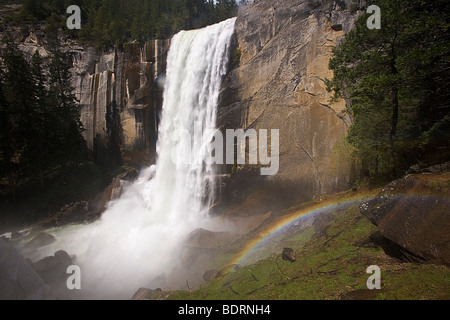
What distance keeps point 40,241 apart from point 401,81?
77.1ft

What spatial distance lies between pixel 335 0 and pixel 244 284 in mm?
17990

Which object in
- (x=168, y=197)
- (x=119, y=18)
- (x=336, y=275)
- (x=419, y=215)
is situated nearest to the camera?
(x=419, y=215)

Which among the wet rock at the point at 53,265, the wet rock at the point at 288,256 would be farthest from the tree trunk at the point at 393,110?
the wet rock at the point at 53,265

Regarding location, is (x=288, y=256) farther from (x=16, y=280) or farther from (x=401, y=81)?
(x=16, y=280)

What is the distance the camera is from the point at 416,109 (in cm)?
906

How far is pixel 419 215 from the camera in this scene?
521cm

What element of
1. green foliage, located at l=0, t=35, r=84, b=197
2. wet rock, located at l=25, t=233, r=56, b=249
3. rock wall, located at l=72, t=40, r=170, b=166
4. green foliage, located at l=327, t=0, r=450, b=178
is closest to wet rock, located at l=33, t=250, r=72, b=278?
wet rock, located at l=25, t=233, r=56, b=249

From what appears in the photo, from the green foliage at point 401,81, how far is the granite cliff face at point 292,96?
10.6 ft

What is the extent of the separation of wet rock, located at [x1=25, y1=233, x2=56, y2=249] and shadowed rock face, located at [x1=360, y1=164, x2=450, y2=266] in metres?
20.5

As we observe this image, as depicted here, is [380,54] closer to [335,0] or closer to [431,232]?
[431,232]

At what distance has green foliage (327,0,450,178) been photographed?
738 centimetres

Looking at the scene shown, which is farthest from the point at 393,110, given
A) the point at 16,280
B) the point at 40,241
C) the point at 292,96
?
the point at 40,241

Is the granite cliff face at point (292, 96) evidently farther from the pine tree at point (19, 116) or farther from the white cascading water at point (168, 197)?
the pine tree at point (19, 116)
